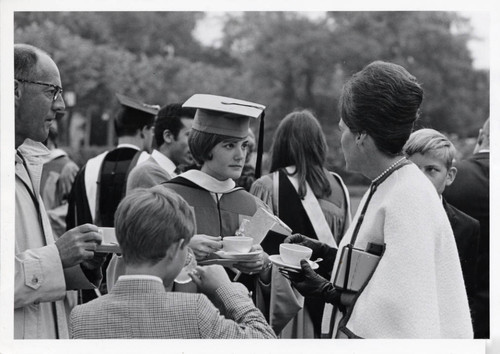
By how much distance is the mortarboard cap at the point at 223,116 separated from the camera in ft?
9.01

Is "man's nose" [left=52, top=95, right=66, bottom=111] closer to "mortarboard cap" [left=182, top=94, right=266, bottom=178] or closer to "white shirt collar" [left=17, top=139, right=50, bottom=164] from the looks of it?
"white shirt collar" [left=17, top=139, right=50, bottom=164]

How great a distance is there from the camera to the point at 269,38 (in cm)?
1411

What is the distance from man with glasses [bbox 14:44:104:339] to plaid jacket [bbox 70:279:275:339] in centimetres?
32

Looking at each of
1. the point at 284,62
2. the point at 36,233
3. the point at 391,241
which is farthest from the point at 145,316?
the point at 284,62

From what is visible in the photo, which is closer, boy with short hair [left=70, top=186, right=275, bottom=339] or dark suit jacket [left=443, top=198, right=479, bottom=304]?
boy with short hair [left=70, top=186, right=275, bottom=339]

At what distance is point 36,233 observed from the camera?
217cm

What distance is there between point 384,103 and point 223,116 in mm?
976

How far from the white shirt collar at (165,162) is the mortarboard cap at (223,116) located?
0.94m

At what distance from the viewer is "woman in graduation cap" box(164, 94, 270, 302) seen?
2783mm

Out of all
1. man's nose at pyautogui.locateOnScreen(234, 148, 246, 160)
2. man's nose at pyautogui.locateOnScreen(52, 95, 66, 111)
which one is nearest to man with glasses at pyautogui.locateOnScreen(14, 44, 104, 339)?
man's nose at pyautogui.locateOnScreen(52, 95, 66, 111)

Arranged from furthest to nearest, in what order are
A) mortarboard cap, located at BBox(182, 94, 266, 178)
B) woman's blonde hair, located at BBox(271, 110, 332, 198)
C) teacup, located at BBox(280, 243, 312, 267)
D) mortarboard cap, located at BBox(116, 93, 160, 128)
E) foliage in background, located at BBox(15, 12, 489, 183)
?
foliage in background, located at BBox(15, 12, 489, 183)
mortarboard cap, located at BBox(116, 93, 160, 128)
woman's blonde hair, located at BBox(271, 110, 332, 198)
mortarboard cap, located at BBox(182, 94, 266, 178)
teacup, located at BBox(280, 243, 312, 267)

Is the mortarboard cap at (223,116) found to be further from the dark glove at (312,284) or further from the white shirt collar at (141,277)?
the white shirt collar at (141,277)

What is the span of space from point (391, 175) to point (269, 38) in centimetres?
1252

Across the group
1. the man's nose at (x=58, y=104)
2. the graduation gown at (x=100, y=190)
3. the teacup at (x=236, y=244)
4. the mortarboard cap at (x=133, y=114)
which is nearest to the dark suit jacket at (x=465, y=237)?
the teacup at (x=236, y=244)
